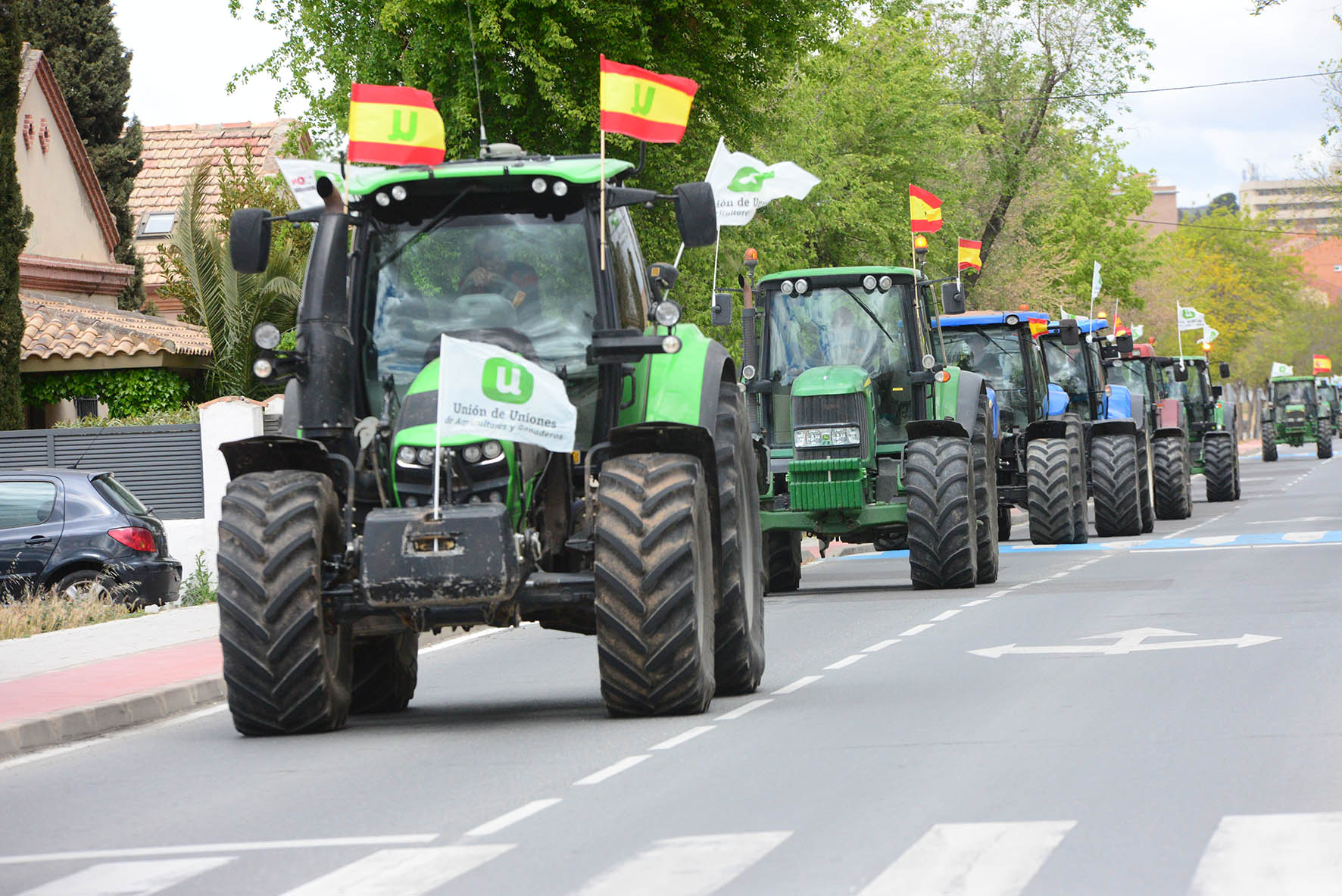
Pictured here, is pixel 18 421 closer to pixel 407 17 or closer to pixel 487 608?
pixel 407 17

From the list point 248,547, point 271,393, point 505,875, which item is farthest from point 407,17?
point 505,875

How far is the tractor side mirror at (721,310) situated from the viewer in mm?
19094

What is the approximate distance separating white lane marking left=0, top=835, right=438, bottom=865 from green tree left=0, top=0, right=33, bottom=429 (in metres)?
19.3

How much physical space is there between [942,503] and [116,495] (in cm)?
774

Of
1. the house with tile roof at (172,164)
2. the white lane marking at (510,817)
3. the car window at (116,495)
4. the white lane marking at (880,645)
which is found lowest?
the white lane marking at (880,645)

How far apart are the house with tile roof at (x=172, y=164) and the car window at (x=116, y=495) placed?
27.5 metres

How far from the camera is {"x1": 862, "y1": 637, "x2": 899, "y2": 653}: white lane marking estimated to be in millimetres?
14753

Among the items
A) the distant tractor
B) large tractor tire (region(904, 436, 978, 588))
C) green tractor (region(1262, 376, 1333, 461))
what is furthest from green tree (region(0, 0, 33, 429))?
green tractor (region(1262, 376, 1333, 461))

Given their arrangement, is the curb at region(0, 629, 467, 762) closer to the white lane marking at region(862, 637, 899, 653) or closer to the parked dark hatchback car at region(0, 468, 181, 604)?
the white lane marking at region(862, 637, 899, 653)

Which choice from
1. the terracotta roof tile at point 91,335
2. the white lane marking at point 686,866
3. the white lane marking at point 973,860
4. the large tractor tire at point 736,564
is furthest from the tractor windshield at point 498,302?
the terracotta roof tile at point 91,335

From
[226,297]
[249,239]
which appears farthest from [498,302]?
[226,297]

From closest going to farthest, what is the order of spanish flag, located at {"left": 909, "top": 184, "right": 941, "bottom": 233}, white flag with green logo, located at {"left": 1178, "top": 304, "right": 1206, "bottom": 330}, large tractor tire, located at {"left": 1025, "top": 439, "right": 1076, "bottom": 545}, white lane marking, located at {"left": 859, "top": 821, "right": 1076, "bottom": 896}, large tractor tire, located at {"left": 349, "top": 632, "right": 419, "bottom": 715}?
white lane marking, located at {"left": 859, "top": 821, "right": 1076, "bottom": 896} → large tractor tire, located at {"left": 349, "top": 632, "right": 419, "bottom": 715} → spanish flag, located at {"left": 909, "top": 184, "right": 941, "bottom": 233} → large tractor tire, located at {"left": 1025, "top": 439, "right": 1076, "bottom": 545} → white flag with green logo, located at {"left": 1178, "top": 304, "right": 1206, "bottom": 330}

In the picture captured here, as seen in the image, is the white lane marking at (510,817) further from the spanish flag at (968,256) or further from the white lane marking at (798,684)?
the spanish flag at (968,256)

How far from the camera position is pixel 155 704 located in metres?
13.1
